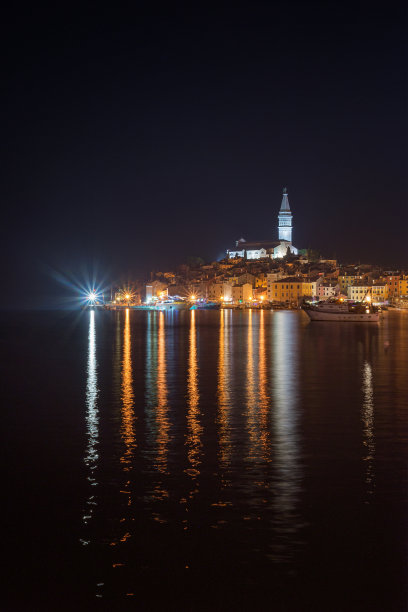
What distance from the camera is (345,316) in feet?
238

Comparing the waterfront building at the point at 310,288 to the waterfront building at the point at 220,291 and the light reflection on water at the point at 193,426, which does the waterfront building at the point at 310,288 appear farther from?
the light reflection on water at the point at 193,426

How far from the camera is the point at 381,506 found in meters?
10.0

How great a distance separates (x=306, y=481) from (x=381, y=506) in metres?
1.49

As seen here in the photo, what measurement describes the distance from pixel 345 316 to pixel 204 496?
6395 centimetres

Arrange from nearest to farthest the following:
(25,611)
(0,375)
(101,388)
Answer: (25,611) < (101,388) < (0,375)

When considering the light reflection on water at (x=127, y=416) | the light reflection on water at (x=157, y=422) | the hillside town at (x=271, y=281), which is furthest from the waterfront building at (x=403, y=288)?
the light reflection on water at (x=127, y=416)

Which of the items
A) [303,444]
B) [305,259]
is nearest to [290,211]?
[305,259]

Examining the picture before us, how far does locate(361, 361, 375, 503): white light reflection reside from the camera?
11425mm

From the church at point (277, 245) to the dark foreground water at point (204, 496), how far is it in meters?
125

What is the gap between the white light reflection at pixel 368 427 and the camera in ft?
37.5

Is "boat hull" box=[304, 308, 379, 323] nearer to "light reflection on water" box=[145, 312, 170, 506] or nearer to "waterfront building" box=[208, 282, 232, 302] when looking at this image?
"light reflection on water" box=[145, 312, 170, 506]

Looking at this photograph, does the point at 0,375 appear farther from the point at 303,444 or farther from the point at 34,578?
the point at 34,578

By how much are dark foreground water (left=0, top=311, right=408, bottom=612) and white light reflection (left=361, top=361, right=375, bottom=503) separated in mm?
55

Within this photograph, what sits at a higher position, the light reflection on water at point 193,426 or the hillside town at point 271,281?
the hillside town at point 271,281
